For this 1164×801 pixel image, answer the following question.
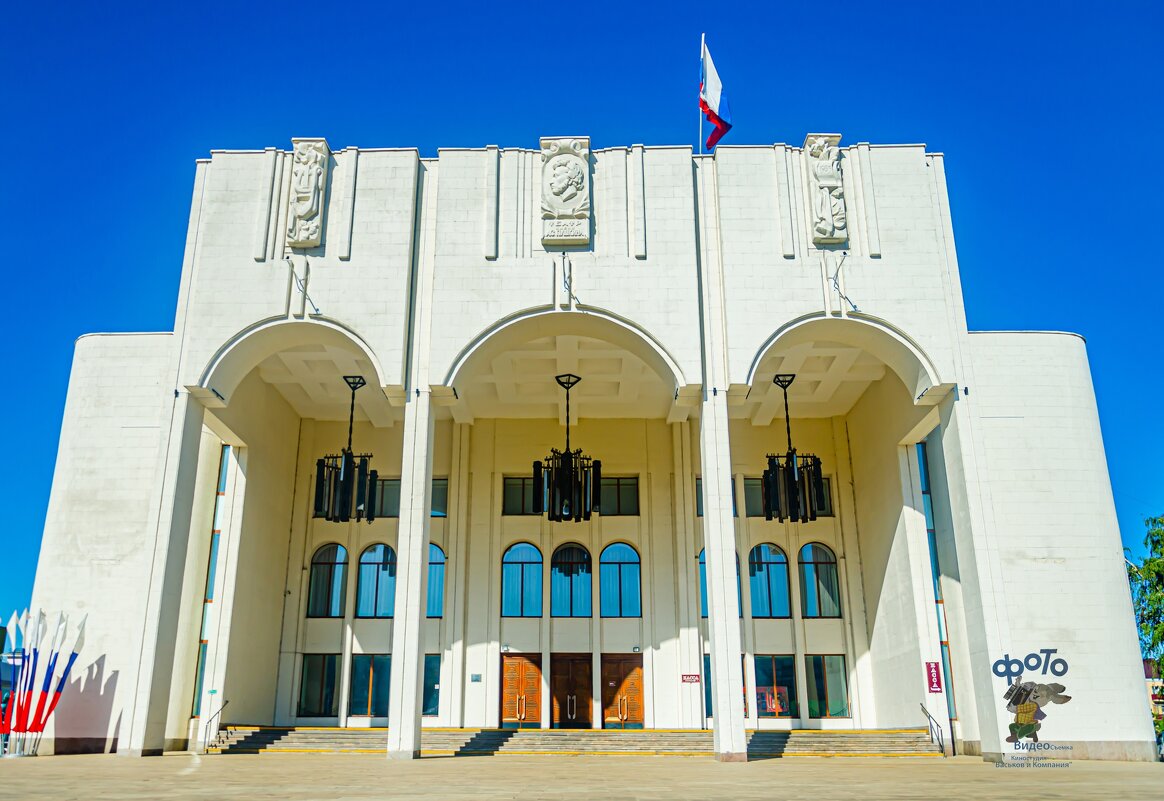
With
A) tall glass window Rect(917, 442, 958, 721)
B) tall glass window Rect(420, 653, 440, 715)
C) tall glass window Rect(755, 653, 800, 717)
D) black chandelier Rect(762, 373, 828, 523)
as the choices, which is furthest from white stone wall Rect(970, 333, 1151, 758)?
tall glass window Rect(420, 653, 440, 715)

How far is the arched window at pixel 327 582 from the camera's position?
23.3m

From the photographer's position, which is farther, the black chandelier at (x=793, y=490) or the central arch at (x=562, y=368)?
the black chandelier at (x=793, y=490)

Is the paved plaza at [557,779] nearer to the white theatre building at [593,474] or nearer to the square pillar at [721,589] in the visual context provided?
the square pillar at [721,589]

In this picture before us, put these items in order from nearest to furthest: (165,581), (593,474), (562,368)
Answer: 1. (165,581)
2. (593,474)
3. (562,368)

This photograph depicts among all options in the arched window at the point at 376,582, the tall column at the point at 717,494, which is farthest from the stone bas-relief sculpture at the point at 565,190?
the arched window at the point at 376,582

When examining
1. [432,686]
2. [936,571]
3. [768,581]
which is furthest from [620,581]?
[936,571]

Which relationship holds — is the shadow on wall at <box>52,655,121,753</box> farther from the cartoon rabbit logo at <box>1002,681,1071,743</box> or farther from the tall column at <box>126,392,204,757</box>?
the cartoon rabbit logo at <box>1002,681,1071,743</box>

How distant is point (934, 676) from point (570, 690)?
850 centimetres

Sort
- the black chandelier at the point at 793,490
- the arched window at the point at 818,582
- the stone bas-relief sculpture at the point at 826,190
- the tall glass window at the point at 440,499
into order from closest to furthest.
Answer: the stone bas-relief sculpture at the point at 826,190 < the black chandelier at the point at 793,490 < the arched window at the point at 818,582 < the tall glass window at the point at 440,499

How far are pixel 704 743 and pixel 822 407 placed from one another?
9.42 meters

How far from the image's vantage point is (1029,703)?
1533cm

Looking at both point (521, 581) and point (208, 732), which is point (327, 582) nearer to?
point (521, 581)

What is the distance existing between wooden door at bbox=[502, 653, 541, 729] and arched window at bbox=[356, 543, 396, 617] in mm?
3360

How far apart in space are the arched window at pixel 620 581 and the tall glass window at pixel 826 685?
439cm
